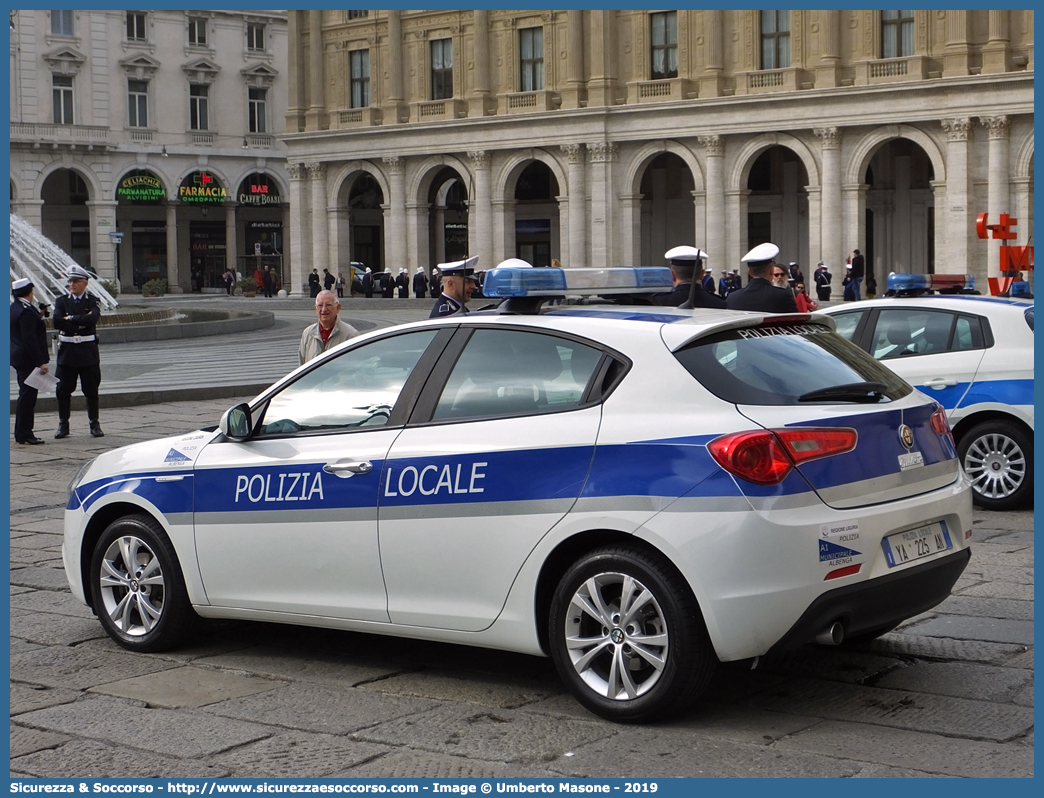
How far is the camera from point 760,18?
53.6 m

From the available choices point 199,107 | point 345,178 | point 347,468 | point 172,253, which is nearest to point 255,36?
point 199,107

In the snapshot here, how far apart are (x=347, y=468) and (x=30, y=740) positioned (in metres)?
1.52

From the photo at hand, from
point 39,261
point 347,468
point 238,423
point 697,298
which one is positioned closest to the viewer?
point 347,468

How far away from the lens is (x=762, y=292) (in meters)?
10.3

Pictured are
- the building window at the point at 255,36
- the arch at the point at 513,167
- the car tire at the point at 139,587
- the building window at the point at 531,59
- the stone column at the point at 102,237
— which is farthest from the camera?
the building window at the point at 255,36

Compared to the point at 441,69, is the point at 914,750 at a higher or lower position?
lower

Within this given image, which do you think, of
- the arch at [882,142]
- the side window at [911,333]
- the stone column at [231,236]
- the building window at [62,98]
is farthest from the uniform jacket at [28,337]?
the stone column at [231,236]

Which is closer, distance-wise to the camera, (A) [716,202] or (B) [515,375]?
(B) [515,375]

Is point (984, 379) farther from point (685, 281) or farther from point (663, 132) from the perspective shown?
point (663, 132)

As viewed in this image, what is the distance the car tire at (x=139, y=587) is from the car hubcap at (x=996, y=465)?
594 centimetres

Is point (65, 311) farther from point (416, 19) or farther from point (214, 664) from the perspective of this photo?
point (416, 19)

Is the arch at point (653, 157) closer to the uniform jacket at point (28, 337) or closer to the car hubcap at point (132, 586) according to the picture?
the uniform jacket at point (28, 337)

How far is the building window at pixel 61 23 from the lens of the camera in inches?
2581

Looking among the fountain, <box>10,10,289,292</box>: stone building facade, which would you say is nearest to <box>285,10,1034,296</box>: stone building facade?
<box>10,10,289,292</box>: stone building facade
